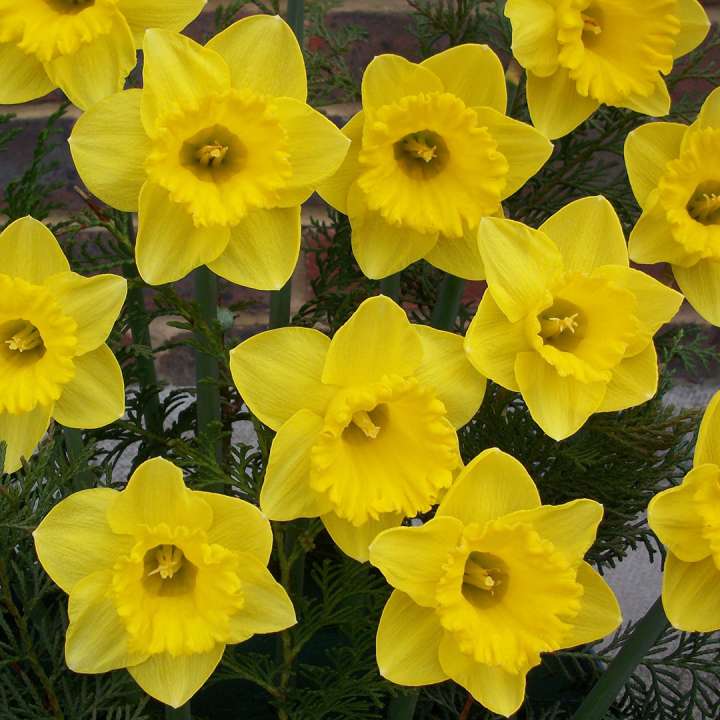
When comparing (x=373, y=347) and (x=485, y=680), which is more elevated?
(x=373, y=347)

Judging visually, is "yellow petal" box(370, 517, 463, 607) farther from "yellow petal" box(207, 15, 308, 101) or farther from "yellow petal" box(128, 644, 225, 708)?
"yellow petal" box(207, 15, 308, 101)

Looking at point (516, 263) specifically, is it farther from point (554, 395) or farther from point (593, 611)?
point (593, 611)

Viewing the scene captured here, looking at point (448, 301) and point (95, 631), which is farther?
point (448, 301)

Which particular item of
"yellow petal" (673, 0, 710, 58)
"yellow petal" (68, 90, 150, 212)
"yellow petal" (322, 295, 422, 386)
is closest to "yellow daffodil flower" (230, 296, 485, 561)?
"yellow petal" (322, 295, 422, 386)

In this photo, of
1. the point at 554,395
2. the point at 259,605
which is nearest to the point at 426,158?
the point at 554,395

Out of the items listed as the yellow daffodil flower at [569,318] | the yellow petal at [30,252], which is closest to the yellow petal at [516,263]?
the yellow daffodil flower at [569,318]

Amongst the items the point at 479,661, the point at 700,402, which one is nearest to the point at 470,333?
the point at 479,661

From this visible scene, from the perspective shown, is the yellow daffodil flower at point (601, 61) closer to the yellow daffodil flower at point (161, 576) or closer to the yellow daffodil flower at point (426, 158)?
the yellow daffodil flower at point (426, 158)

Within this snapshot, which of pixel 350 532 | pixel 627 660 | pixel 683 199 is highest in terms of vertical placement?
pixel 683 199
